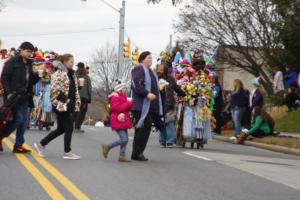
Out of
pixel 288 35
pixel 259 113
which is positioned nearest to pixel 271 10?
pixel 288 35

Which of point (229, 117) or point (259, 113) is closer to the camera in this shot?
point (259, 113)

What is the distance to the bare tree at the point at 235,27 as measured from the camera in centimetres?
4438

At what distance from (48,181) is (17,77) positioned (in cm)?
341

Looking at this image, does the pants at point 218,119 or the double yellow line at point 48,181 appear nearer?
the double yellow line at point 48,181

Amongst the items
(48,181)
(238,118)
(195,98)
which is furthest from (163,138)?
(48,181)

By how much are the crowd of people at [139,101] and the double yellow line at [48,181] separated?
0.68 m

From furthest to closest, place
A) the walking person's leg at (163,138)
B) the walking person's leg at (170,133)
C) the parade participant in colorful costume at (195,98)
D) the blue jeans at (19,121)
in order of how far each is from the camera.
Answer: the walking person's leg at (163,138)
the walking person's leg at (170,133)
the parade participant in colorful costume at (195,98)
the blue jeans at (19,121)

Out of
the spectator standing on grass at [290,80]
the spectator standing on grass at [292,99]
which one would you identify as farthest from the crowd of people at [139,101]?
the spectator standing on grass at [290,80]

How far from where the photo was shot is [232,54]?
169 feet

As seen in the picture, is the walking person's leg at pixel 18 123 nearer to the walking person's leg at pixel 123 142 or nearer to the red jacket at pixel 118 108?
the red jacket at pixel 118 108

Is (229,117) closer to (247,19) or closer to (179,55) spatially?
(179,55)

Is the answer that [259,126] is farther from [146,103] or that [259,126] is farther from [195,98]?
[146,103]

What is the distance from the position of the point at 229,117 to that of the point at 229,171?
44.0 feet

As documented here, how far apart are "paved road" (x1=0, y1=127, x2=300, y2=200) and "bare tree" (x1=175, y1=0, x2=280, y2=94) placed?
29.9 metres
